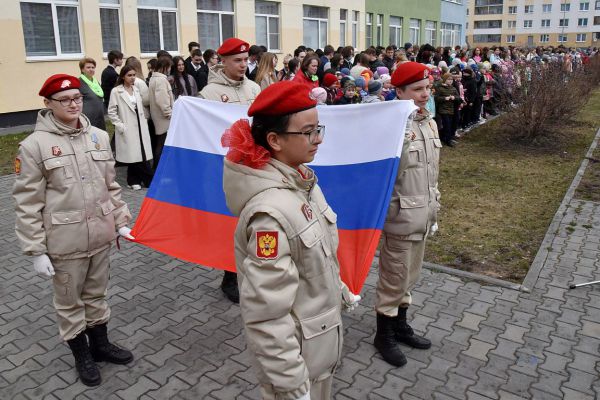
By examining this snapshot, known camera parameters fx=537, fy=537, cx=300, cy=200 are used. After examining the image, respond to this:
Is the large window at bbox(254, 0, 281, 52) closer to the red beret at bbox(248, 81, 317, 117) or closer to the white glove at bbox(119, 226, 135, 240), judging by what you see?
the white glove at bbox(119, 226, 135, 240)

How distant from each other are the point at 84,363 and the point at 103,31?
44.9 ft

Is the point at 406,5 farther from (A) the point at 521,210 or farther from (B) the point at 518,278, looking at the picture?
(B) the point at 518,278

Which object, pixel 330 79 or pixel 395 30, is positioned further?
pixel 395 30

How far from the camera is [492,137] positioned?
12914 mm

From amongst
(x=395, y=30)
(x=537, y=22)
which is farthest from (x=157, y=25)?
(x=537, y=22)

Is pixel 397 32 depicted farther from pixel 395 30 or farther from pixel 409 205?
pixel 409 205

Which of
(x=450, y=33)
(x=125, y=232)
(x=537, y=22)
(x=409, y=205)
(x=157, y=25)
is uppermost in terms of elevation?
(x=537, y=22)

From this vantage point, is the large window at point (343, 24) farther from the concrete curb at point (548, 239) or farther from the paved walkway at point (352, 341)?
the paved walkway at point (352, 341)

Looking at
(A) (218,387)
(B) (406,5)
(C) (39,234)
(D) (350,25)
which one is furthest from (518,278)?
(B) (406,5)

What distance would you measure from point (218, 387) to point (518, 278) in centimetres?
323

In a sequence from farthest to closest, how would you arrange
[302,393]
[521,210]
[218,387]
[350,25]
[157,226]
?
[350,25] < [521,210] < [157,226] < [218,387] < [302,393]

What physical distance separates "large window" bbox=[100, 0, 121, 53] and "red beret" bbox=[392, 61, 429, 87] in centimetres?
1369

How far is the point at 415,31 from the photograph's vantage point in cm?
3569

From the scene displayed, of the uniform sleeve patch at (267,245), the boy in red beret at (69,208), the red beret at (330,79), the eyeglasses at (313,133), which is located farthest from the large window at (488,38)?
the uniform sleeve patch at (267,245)
